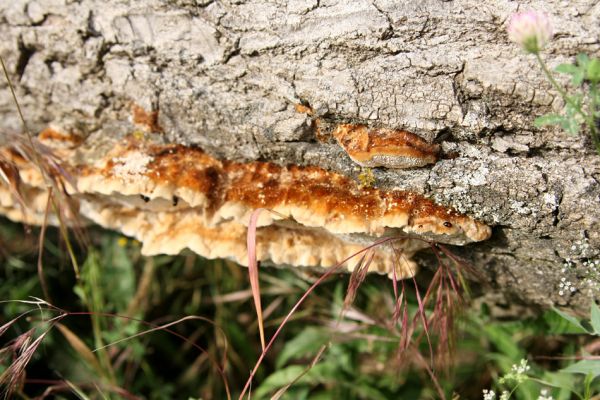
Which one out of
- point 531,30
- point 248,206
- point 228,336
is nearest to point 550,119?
point 531,30

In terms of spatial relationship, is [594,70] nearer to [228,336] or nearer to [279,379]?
[279,379]

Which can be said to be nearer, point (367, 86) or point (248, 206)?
point (367, 86)

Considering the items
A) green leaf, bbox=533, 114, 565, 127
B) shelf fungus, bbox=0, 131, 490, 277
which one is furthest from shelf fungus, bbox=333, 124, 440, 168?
green leaf, bbox=533, 114, 565, 127

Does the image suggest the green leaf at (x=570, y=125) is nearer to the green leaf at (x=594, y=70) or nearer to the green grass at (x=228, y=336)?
the green leaf at (x=594, y=70)

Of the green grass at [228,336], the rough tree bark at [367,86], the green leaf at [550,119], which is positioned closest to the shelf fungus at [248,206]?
the rough tree bark at [367,86]

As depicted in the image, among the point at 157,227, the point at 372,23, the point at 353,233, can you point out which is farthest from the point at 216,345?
the point at 372,23
